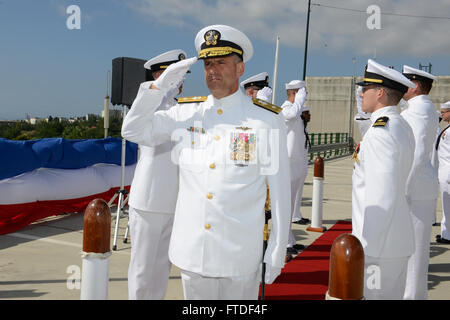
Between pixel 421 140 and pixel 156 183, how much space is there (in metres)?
2.24

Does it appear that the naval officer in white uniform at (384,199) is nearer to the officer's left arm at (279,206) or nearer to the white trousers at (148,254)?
the officer's left arm at (279,206)

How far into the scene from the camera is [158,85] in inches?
87.9

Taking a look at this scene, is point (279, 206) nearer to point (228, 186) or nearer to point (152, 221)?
point (228, 186)

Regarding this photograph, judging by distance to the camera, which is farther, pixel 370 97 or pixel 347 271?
pixel 370 97

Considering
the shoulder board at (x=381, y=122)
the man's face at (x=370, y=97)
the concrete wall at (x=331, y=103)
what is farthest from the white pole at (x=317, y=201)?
the concrete wall at (x=331, y=103)

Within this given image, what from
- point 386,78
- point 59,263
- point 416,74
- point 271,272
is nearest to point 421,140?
point 416,74

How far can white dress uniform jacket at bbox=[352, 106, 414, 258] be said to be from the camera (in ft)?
7.82

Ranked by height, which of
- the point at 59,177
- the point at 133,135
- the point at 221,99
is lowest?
the point at 59,177

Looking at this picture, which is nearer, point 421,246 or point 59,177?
point 421,246

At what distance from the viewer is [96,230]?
2002 mm

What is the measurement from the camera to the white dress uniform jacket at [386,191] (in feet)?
7.82
